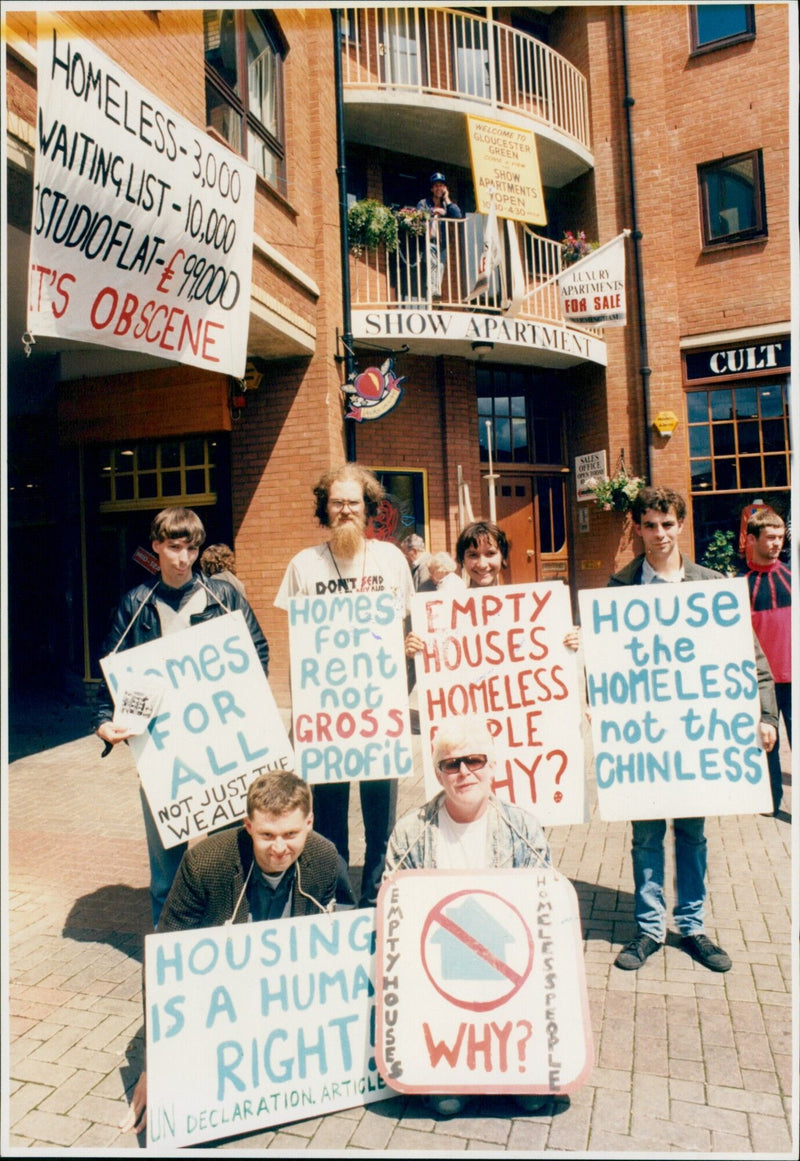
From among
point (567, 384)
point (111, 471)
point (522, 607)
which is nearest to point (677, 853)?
point (522, 607)

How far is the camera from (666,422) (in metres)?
11.3

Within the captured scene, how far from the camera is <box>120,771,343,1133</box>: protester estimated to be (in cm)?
257

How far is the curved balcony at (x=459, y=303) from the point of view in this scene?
9.73 meters

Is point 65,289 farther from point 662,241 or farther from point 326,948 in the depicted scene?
point 662,241

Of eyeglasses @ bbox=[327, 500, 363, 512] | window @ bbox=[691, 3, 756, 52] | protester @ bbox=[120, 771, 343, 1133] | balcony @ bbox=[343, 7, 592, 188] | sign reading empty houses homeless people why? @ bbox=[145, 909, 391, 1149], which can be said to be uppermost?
window @ bbox=[691, 3, 756, 52]

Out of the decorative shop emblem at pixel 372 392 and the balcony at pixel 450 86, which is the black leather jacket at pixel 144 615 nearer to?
the decorative shop emblem at pixel 372 392

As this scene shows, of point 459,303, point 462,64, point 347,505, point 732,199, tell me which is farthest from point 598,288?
point 347,505

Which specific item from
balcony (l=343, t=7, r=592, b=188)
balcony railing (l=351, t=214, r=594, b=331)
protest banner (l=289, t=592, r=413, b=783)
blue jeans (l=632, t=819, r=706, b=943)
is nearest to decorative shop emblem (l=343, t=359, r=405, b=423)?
balcony railing (l=351, t=214, r=594, b=331)

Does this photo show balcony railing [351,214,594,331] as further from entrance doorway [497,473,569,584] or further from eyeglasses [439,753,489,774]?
eyeglasses [439,753,489,774]

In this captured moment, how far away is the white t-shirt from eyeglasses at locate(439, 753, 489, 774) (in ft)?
3.12

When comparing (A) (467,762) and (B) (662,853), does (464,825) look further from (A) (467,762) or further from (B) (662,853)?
(B) (662,853)

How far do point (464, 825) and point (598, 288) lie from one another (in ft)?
28.6

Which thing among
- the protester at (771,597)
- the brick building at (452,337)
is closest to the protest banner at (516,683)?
the protester at (771,597)

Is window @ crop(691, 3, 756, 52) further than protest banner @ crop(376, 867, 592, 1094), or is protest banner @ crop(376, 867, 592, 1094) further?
window @ crop(691, 3, 756, 52)
